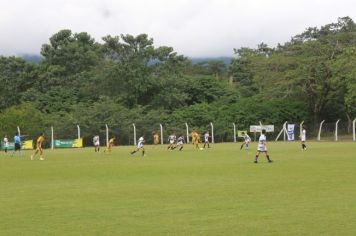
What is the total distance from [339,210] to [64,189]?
7.94m

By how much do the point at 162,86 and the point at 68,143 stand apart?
54.1 ft

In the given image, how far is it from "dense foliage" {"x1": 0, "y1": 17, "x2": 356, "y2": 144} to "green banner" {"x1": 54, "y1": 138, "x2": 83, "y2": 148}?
3642mm

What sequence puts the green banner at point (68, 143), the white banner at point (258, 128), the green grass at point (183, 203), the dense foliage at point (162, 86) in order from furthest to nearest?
the white banner at point (258, 128) → the dense foliage at point (162, 86) → the green banner at point (68, 143) → the green grass at point (183, 203)

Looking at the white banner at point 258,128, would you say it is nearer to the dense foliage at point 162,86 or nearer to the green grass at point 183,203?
the dense foliage at point 162,86

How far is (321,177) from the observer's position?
736 inches

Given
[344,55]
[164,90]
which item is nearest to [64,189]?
[344,55]

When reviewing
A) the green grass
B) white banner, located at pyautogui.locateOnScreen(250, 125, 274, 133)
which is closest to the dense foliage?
white banner, located at pyautogui.locateOnScreen(250, 125, 274, 133)

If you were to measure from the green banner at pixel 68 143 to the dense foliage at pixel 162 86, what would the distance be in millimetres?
3642

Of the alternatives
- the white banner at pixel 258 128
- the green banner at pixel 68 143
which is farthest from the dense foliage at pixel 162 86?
the green banner at pixel 68 143

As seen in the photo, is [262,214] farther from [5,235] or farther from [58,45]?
[58,45]

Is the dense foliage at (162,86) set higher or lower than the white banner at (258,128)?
higher

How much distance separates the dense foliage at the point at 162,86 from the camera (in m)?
65.3

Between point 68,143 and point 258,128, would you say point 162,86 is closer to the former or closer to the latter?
point 258,128

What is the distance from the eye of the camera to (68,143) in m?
59.0
